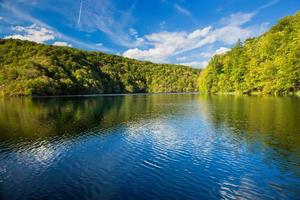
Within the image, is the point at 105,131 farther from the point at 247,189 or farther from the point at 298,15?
the point at 298,15

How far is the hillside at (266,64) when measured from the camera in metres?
77.8

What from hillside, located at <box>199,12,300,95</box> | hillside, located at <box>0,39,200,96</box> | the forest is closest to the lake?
hillside, located at <box>199,12,300,95</box>

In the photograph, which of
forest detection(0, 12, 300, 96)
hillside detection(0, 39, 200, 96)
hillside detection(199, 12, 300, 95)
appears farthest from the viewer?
hillside detection(0, 39, 200, 96)

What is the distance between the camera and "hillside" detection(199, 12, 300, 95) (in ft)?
255

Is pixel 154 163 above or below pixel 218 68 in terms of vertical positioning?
below

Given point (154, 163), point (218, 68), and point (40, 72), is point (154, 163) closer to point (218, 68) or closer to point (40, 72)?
point (218, 68)

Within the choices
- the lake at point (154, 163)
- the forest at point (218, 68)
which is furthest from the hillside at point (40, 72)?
the lake at point (154, 163)

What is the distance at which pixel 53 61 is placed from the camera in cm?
16362

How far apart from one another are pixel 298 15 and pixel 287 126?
7533cm

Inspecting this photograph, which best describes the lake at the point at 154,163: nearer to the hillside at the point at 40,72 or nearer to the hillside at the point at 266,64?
the hillside at the point at 266,64

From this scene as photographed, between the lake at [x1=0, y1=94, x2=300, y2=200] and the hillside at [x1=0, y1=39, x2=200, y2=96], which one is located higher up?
the hillside at [x1=0, y1=39, x2=200, y2=96]

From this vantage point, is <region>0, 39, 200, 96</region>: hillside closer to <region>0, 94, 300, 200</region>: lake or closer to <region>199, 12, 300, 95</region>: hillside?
<region>199, 12, 300, 95</region>: hillside

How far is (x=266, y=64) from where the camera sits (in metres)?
87.4

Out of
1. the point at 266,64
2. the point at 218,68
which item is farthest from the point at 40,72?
the point at 266,64
